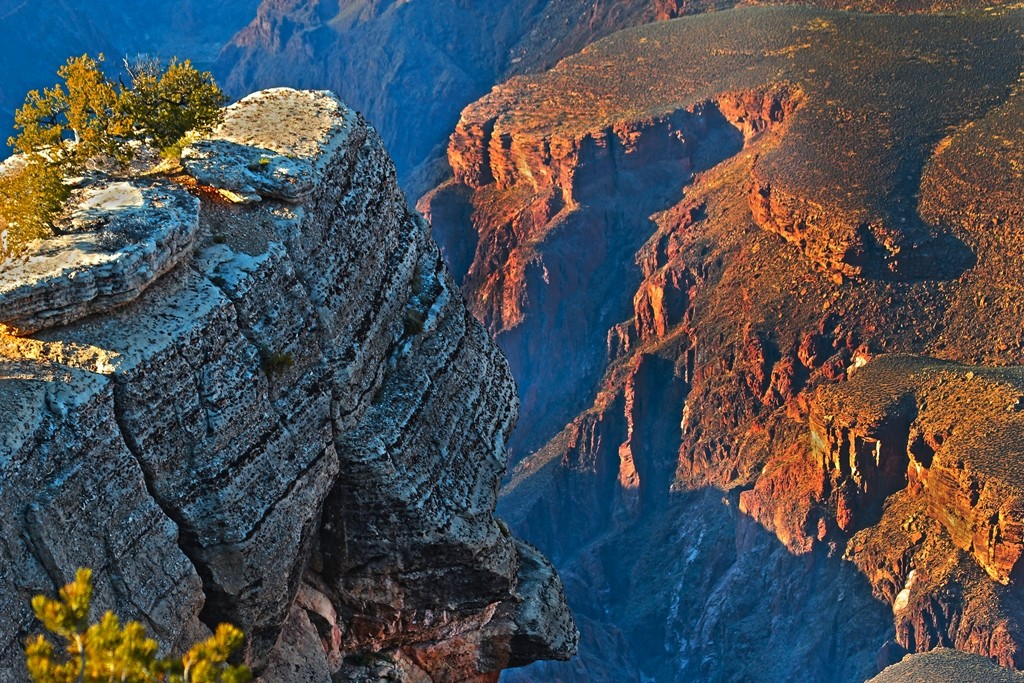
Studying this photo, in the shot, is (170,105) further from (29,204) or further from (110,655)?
(110,655)

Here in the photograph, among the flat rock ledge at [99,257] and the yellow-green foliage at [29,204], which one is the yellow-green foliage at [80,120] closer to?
the yellow-green foliage at [29,204]

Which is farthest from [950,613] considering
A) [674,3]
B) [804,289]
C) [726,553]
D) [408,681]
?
[674,3]

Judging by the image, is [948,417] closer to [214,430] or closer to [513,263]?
[513,263]

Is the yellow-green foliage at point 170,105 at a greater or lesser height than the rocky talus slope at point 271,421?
A: greater

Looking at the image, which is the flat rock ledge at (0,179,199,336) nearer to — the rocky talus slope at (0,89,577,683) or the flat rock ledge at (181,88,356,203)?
the rocky talus slope at (0,89,577,683)

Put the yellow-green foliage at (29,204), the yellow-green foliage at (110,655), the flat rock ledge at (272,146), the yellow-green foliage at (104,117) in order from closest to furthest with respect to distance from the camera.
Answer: the yellow-green foliage at (110,655) < the yellow-green foliage at (29,204) < the flat rock ledge at (272,146) < the yellow-green foliage at (104,117)

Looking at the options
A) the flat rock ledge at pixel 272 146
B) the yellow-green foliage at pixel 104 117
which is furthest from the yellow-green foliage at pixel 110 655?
the flat rock ledge at pixel 272 146

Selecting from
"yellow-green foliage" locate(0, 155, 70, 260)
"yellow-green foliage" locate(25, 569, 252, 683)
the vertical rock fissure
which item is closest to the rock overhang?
"yellow-green foliage" locate(0, 155, 70, 260)
